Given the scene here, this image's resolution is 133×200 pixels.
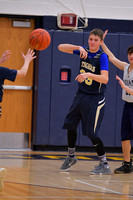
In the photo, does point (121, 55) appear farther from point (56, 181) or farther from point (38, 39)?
point (56, 181)

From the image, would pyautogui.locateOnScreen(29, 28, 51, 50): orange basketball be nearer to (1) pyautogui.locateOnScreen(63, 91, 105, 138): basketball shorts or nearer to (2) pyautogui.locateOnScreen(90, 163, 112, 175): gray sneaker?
(1) pyautogui.locateOnScreen(63, 91, 105, 138): basketball shorts

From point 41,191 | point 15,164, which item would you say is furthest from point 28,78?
point 41,191

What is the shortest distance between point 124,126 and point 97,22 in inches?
134

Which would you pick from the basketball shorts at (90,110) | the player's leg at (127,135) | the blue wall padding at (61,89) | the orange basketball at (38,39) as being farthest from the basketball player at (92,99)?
the blue wall padding at (61,89)

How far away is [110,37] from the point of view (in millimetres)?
9508

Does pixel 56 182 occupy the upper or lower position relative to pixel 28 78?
lower

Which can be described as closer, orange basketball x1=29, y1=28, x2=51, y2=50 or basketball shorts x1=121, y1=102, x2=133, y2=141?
basketball shorts x1=121, y1=102, x2=133, y2=141

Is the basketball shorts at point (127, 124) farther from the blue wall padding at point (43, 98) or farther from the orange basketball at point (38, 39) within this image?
the blue wall padding at point (43, 98)

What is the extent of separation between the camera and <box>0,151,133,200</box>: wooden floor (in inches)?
189

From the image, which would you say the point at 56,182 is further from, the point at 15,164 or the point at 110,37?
the point at 110,37

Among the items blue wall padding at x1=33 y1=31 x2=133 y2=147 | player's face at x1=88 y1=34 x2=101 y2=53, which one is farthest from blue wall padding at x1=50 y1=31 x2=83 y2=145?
player's face at x1=88 y1=34 x2=101 y2=53

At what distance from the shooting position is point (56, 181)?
573 centimetres

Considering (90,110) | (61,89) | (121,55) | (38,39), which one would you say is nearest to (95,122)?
(90,110)

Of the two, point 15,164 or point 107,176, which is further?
point 15,164
